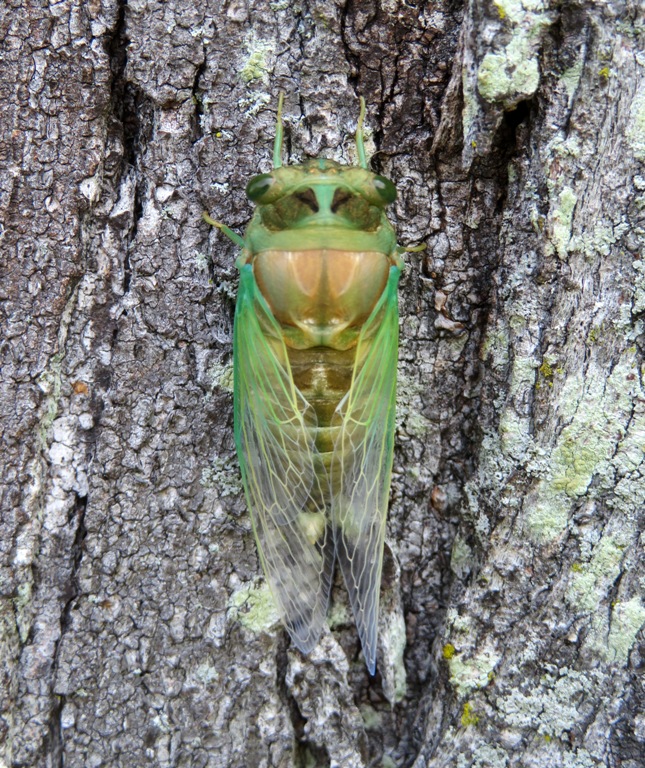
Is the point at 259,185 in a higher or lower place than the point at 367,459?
higher

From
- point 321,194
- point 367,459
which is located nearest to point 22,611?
point 367,459

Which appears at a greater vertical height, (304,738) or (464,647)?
(464,647)

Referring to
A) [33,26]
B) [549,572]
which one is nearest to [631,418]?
[549,572]

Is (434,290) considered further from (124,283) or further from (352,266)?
(124,283)

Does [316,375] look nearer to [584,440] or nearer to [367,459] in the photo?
[367,459]

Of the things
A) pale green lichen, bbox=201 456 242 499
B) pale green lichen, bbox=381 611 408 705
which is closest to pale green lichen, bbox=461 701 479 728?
pale green lichen, bbox=381 611 408 705

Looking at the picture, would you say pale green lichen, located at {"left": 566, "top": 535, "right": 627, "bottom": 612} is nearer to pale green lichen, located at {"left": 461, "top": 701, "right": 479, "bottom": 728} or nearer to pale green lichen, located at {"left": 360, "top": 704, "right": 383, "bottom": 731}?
pale green lichen, located at {"left": 461, "top": 701, "right": 479, "bottom": 728}
